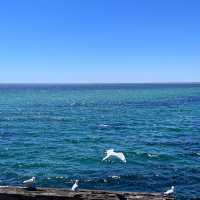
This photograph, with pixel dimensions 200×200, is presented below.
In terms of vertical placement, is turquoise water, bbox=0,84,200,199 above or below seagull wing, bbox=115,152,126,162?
below

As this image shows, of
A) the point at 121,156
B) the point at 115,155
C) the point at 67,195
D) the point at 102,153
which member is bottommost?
the point at 102,153

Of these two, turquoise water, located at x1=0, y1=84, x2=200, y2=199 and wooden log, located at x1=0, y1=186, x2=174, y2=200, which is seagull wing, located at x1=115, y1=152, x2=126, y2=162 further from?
wooden log, located at x1=0, y1=186, x2=174, y2=200

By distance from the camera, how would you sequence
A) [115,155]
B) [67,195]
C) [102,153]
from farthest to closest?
[102,153]
[115,155]
[67,195]

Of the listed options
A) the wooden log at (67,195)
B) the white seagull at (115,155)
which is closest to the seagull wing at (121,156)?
the white seagull at (115,155)

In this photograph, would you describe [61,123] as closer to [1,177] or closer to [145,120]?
[145,120]

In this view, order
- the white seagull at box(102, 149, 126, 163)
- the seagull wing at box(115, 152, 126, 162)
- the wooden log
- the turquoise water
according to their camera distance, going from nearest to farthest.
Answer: the wooden log < the turquoise water < the white seagull at box(102, 149, 126, 163) < the seagull wing at box(115, 152, 126, 162)

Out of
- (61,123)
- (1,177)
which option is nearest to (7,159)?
(1,177)

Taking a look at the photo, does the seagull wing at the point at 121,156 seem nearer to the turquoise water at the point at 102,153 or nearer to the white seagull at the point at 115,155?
the white seagull at the point at 115,155

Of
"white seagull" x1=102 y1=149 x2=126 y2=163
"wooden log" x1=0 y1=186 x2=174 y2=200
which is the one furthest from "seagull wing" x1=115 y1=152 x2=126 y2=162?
"wooden log" x1=0 y1=186 x2=174 y2=200

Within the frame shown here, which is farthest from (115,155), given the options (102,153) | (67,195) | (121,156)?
(67,195)

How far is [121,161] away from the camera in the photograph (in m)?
46.9

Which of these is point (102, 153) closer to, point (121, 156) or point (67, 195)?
point (121, 156)

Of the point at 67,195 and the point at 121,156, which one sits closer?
the point at 67,195

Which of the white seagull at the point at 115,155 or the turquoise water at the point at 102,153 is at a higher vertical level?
the white seagull at the point at 115,155
